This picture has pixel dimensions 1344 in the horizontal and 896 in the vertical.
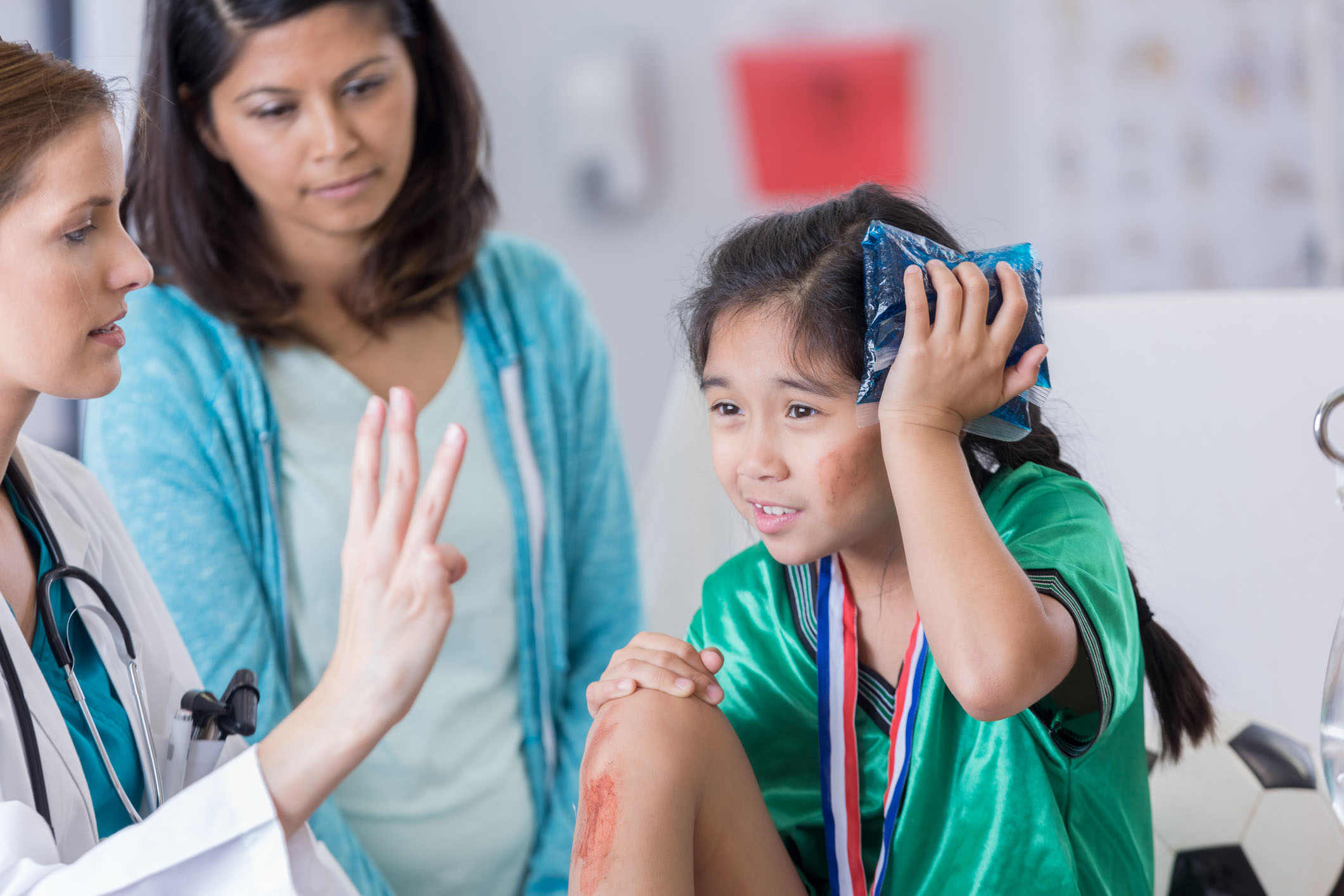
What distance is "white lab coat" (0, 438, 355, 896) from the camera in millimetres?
789

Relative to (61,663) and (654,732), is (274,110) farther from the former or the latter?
(654,732)

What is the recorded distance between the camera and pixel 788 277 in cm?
103

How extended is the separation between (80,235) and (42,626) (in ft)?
1.04

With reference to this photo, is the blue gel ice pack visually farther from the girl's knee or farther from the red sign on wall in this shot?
the red sign on wall

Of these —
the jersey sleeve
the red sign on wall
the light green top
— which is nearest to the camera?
the jersey sleeve

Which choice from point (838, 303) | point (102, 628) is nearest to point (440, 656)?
point (102, 628)

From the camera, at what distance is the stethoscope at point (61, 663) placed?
86 centimetres

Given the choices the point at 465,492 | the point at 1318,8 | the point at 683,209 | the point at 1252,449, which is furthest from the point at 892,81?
the point at 465,492

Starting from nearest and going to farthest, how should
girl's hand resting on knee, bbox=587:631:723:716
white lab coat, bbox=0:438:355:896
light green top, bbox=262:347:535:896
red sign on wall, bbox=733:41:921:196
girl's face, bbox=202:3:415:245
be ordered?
white lab coat, bbox=0:438:355:896 < girl's hand resting on knee, bbox=587:631:723:716 < girl's face, bbox=202:3:415:245 < light green top, bbox=262:347:535:896 < red sign on wall, bbox=733:41:921:196

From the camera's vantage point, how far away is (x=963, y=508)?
0.87m

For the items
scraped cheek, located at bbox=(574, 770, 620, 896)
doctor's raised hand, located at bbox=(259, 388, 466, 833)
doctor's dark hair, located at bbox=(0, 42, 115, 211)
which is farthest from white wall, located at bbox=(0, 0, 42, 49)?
scraped cheek, located at bbox=(574, 770, 620, 896)

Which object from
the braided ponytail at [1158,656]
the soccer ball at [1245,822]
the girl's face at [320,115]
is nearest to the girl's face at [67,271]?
the girl's face at [320,115]

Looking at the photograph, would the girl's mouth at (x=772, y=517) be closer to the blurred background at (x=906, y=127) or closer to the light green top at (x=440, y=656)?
the light green top at (x=440, y=656)

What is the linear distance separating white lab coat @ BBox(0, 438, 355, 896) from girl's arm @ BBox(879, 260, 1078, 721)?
48cm
